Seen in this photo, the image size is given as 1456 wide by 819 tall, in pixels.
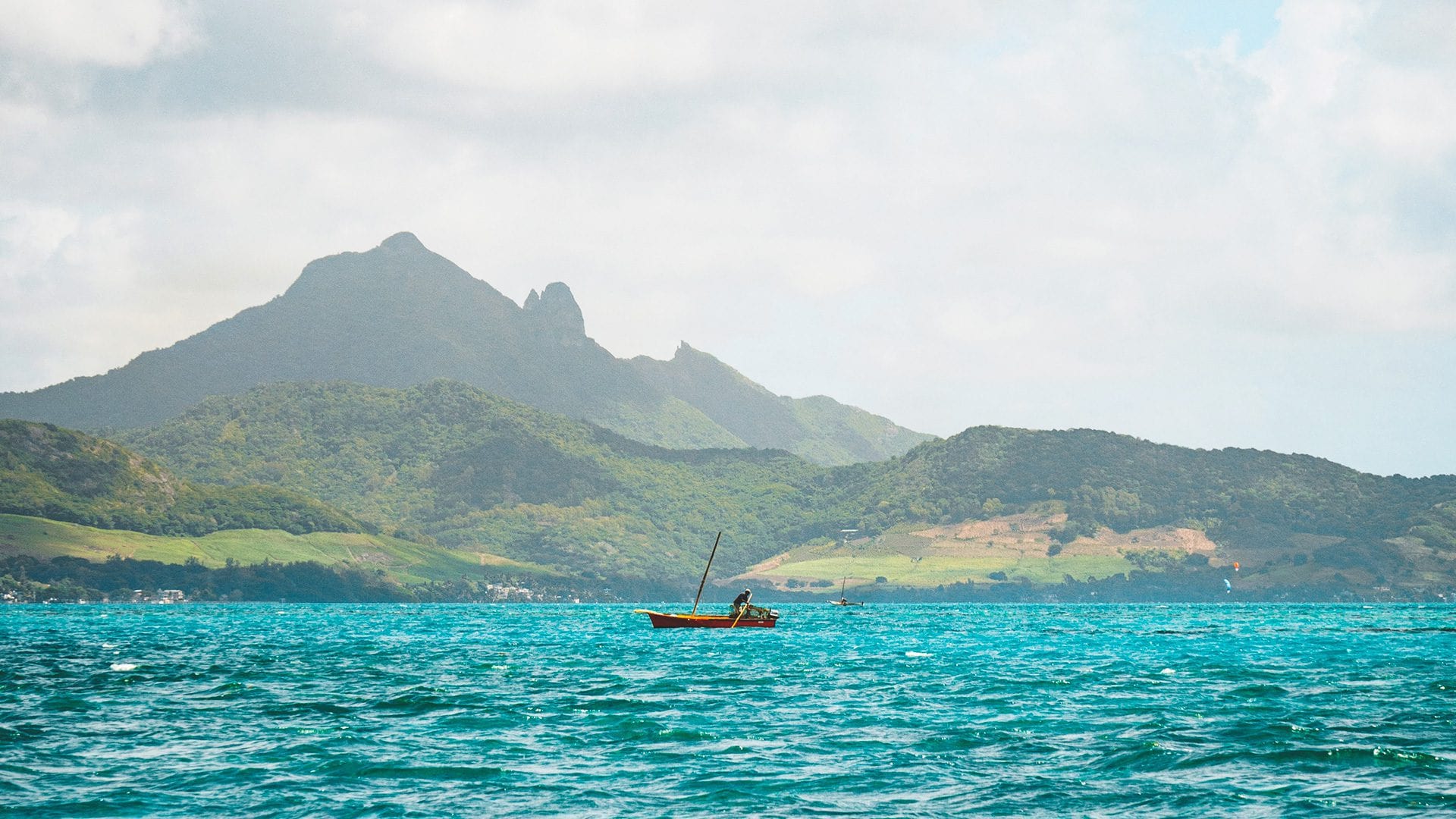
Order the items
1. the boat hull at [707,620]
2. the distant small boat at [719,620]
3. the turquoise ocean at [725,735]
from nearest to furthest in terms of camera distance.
Answer: 1. the turquoise ocean at [725,735]
2. the boat hull at [707,620]
3. the distant small boat at [719,620]

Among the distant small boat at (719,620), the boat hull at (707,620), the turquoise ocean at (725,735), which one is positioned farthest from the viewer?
the distant small boat at (719,620)

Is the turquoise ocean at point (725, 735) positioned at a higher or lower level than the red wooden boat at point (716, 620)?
lower

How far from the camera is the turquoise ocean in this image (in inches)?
1393

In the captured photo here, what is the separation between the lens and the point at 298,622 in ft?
599

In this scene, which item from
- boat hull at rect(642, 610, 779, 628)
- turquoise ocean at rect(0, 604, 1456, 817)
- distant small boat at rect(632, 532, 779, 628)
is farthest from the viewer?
distant small boat at rect(632, 532, 779, 628)

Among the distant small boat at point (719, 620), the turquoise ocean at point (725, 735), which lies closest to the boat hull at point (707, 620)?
the distant small boat at point (719, 620)

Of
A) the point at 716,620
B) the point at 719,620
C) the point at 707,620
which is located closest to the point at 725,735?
the point at 719,620

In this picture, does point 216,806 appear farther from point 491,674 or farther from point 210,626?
point 210,626

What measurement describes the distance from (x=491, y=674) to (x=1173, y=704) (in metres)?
38.7

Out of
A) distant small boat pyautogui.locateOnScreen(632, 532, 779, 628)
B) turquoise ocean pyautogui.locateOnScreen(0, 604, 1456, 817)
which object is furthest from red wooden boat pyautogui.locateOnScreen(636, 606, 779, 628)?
turquoise ocean pyautogui.locateOnScreen(0, 604, 1456, 817)

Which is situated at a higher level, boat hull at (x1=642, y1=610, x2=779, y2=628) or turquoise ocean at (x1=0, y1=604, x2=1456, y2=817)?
boat hull at (x1=642, y1=610, x2=779, y2=628)

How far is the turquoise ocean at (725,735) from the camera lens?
116ft

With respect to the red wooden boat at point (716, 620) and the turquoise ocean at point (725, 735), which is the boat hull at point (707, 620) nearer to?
the red wooden boat at point (716, 620)

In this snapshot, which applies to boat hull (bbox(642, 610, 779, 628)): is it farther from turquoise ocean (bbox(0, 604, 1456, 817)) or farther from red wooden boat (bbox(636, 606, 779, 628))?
turquoise ocean (bbox(0, 604, 1456, 817))
